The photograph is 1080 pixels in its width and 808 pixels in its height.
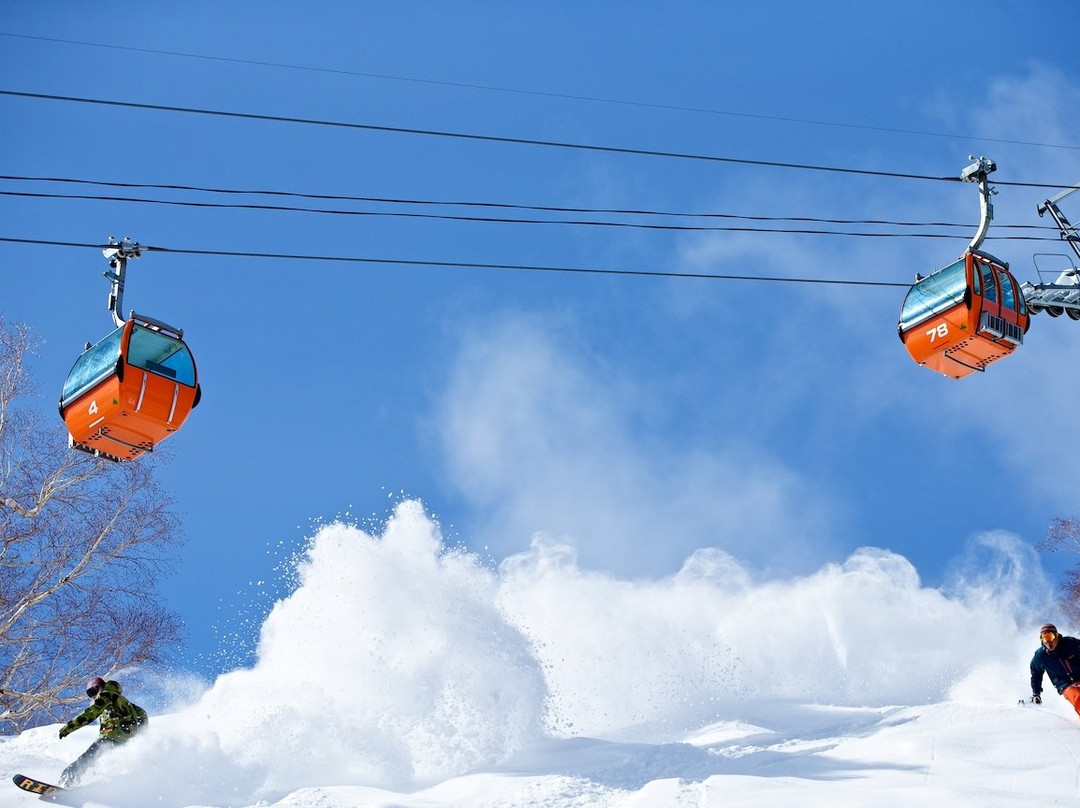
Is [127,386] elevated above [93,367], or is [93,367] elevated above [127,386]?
[93,367]

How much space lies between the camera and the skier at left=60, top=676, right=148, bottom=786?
47.5ft

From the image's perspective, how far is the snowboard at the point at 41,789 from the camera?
1414 cm

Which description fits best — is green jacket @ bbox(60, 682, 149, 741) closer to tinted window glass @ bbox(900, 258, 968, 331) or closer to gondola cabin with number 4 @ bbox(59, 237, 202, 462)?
gondola cabin with number 4 @ bbox(59, 237, 202, 462)

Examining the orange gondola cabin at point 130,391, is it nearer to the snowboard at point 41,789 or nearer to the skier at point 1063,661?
the snowboard at point 41,789

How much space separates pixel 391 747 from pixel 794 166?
32.0ft

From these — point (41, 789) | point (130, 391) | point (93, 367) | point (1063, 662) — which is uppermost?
point (93, 367)

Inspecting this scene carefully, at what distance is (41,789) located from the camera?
14.2 meters

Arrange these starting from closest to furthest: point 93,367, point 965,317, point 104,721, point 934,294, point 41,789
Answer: point 93,367 < point 41,789 < point 965,317 < point 104,721 < point 934,294

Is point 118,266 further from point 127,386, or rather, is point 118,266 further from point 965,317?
point 965,317

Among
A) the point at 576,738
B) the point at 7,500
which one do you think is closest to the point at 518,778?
the point at 576,738

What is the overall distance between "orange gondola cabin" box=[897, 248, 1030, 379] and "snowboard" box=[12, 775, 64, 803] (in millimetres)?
12178

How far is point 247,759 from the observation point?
1525cm

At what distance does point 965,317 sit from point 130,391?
33.3 ft

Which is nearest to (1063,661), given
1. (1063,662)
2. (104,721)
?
(1063,662)
